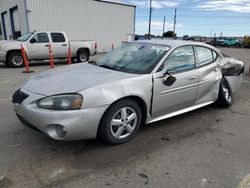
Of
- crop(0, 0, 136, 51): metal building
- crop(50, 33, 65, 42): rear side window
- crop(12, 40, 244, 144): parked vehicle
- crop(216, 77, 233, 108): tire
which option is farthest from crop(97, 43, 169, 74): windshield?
crop(0, 0, 136, 51): metal building

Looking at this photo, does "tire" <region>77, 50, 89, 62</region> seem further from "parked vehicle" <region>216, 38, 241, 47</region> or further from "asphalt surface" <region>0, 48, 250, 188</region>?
"parked vehicle" <region>216, 38, 241, 47</region>

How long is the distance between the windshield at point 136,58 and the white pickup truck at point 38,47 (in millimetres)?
8557

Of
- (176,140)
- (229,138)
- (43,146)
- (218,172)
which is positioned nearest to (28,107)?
(43,146)

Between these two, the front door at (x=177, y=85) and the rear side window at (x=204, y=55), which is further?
the rear side window at (x=204, y=55)

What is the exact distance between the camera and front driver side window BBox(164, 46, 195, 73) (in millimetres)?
3783

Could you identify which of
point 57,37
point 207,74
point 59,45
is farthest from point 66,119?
point 57,37

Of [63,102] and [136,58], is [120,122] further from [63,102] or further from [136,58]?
[136,58]

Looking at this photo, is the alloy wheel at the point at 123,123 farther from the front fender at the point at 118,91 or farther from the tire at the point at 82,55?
the tire at the point at 82,55

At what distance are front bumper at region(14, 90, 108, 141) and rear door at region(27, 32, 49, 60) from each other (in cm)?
952

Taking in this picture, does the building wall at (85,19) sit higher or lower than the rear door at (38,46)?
higher

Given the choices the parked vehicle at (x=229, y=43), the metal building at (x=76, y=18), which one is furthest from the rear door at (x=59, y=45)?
the parked vehicle at (x=229, y=43)

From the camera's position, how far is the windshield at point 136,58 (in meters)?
3.64

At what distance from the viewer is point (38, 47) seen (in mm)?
11781

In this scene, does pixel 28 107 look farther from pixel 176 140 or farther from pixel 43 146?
pixel 176 140
